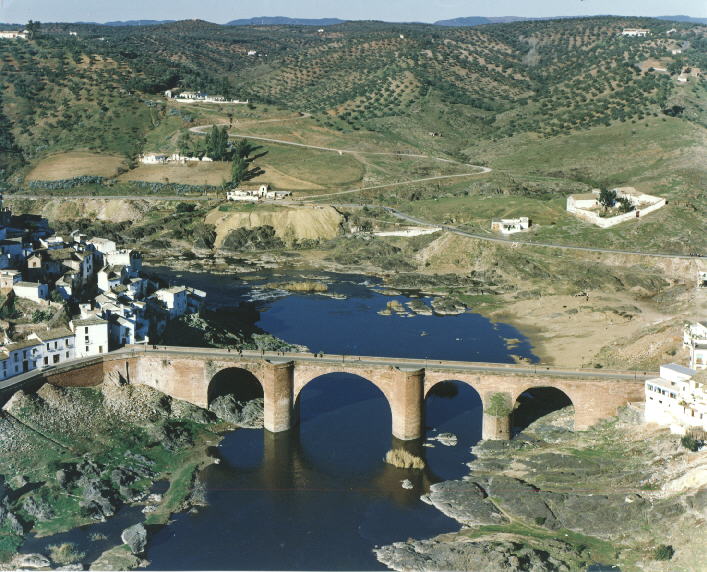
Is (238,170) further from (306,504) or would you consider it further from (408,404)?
(306,504)

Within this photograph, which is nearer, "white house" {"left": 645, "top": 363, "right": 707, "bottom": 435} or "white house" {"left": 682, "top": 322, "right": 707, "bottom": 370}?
"white house" {"left": 645, "top": 363, "right": 707, "bottom": 435}

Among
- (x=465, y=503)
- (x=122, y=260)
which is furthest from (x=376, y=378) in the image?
(x=122, y=260)

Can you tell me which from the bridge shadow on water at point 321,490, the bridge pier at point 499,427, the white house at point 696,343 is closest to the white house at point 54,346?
the bridge shadow on water at point 321,490

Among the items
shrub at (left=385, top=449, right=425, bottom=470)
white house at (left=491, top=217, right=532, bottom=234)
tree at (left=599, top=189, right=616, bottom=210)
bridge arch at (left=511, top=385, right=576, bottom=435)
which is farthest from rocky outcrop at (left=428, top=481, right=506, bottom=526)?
tree at (left=599, top=189, right=616, bottom=210)

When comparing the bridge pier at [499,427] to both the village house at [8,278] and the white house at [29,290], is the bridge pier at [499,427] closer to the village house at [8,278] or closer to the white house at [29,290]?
the white house at [29,290]

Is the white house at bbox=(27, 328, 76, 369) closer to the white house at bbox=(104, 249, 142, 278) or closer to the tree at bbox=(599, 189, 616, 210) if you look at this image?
the white house at bbox=(104, 249, 142, 278)

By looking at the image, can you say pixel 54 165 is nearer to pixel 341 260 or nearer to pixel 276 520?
pixel 341 260

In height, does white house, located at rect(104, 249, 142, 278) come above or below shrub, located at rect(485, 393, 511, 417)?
above
